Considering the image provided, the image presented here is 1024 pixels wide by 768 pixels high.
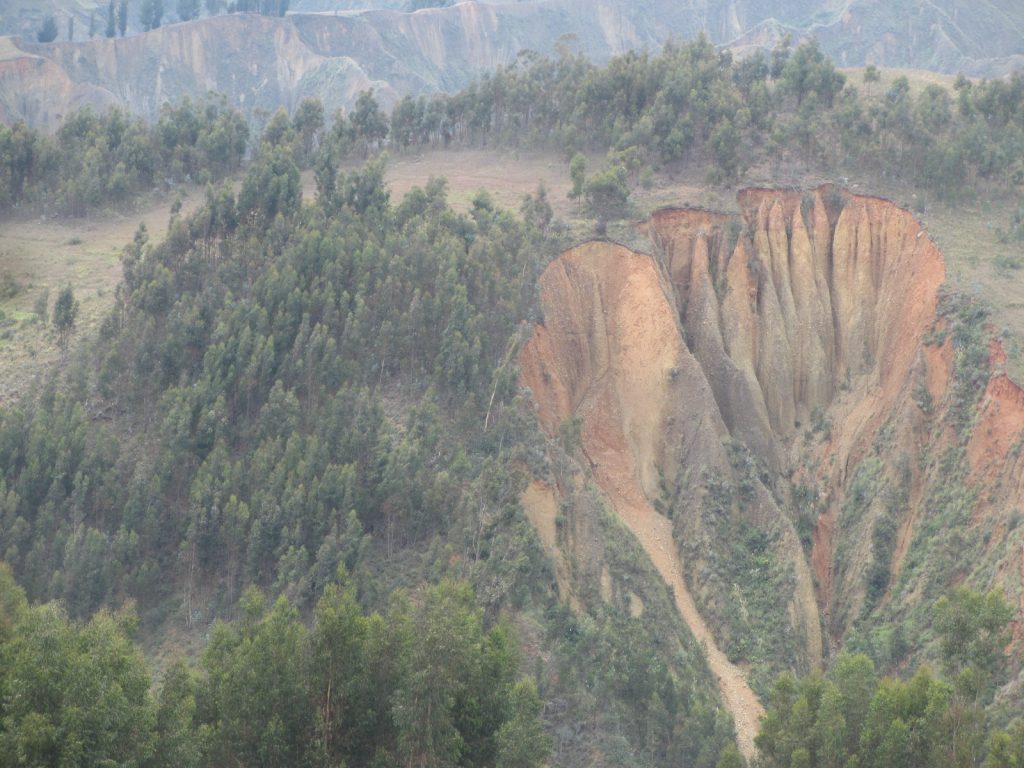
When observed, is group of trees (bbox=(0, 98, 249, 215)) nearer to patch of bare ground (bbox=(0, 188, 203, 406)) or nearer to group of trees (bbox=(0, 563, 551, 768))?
patch of bare ground (bbox=(0, 188, 203, 406))

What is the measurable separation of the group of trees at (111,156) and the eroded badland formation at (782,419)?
29303 millimetres

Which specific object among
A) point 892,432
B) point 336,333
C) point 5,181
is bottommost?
point 892,432

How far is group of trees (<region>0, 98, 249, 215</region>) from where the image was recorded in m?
70.4

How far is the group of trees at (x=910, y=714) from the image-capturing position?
110 ft

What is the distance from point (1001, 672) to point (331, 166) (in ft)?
136

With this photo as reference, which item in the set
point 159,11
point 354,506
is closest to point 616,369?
point 354,506

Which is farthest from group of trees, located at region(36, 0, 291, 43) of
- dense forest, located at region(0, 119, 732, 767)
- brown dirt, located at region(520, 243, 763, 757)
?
brown dirt, located at region(520, 243, 763, 757)

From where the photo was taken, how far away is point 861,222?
6419cm

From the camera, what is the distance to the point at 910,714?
34.7m

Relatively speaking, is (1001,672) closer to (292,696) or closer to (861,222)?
(292,696)

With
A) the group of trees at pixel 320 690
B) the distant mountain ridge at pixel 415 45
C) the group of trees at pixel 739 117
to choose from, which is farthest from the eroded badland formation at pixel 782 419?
the distant mountain ridge at pixel 415 45

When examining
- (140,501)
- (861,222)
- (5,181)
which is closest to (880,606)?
(861,222)

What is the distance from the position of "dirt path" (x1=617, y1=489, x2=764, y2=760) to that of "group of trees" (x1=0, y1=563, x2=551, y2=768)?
584 inches

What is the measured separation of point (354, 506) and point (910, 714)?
2243cm
